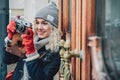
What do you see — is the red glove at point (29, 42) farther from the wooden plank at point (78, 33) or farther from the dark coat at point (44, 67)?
the wooden plank at point (78, 33)

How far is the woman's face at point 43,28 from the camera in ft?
5.92

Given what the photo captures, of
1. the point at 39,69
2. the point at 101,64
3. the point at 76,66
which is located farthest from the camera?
the point at 39,69

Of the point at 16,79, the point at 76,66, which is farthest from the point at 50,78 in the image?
the point at 76,66

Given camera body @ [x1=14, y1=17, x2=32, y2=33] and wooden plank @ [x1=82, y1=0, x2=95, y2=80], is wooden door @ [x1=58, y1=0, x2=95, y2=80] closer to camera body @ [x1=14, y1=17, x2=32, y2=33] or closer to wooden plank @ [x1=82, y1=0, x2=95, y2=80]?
wooden plank @ [x1=82, y1=0, x2=95, y2=80]

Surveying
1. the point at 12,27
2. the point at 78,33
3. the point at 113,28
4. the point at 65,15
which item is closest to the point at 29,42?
the point at 12,27

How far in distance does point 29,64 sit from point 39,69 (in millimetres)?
61

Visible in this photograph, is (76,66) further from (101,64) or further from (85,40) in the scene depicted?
(101,64)

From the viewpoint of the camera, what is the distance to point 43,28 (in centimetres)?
181

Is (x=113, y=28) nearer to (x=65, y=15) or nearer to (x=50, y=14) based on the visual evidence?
(x=65, y=15)

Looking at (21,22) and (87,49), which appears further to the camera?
(21,22)

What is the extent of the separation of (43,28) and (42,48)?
0.12 metres

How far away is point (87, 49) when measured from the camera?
0.98 m

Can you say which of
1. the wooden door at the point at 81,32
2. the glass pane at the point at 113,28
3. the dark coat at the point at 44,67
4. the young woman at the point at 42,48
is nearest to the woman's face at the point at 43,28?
the young woman at the point at 42,48

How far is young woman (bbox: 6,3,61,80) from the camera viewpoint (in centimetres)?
174
